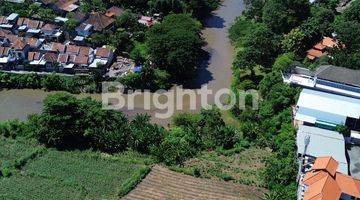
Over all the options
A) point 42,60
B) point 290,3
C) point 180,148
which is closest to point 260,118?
point 180,148

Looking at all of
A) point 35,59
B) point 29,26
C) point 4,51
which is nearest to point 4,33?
point 29,26

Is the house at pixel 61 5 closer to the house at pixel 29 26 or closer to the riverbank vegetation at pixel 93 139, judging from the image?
the house at pixel 29 26

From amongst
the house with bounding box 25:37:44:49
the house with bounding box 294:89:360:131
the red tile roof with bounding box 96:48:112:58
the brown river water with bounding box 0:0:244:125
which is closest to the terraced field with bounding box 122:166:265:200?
the house with bounding box 294:89:360:131

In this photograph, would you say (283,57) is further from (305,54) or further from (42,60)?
(42,60)

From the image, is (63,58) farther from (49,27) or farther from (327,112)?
(327,112)

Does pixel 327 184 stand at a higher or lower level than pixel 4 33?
lower

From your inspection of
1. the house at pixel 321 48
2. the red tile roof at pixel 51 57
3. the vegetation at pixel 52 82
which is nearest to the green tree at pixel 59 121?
the vegetation at pixel 52 82
